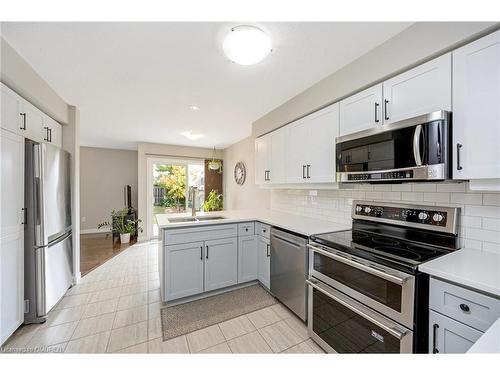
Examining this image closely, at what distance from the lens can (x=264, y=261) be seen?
260 cm

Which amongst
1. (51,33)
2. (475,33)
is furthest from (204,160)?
(475,33)

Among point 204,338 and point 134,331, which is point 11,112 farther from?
point 204,338

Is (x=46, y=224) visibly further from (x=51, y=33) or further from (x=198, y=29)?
(x=198, y=29)

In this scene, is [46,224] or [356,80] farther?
[46,224]

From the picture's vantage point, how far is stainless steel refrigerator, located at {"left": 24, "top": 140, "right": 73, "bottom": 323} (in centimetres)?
192

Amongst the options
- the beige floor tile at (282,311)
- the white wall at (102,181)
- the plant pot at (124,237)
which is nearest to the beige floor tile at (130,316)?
the beige floor tile at (282,311)

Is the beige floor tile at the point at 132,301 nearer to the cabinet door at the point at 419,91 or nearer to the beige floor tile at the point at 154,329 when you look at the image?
the beige floor tile at the point at 154,329

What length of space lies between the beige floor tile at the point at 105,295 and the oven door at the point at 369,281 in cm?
238

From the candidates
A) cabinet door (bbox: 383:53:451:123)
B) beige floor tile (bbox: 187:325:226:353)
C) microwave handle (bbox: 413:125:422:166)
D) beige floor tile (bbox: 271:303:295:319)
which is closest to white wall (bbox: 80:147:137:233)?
beige floor tile (bbox: 187:325:226:353)

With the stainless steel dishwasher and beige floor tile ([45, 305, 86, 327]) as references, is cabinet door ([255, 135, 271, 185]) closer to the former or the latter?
the stainless steel dishwasher

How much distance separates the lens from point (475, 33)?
113cm

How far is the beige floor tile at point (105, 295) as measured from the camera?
2.41m

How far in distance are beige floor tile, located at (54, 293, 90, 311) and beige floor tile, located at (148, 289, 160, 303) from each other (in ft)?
2.16
